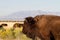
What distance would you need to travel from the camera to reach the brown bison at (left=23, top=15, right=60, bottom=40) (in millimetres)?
16328

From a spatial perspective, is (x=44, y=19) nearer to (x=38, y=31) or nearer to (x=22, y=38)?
(x=38, y=31)

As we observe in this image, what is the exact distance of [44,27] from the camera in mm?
16922

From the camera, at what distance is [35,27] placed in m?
18.0

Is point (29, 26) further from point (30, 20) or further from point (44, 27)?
point (44, 27)

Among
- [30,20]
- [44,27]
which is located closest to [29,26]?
[30,20]

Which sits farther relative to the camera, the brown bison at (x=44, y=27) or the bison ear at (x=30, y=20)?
the bison ear at (x=30, y=20)

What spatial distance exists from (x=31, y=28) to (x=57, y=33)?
2823 mm

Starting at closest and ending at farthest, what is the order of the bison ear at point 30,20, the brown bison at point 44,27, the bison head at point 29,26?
the brown bison at point 44,27 → the bison ear at point 30,20 → the bison head at point 29,26

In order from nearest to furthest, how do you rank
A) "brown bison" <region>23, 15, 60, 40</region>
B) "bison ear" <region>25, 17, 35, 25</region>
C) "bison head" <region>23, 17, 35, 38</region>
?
→ "brown bison" <region>23, 15, 60, 40</region> → "bison ear" <region>25, 17, 35, 25</region> → "bison head" <region>23, 17, 35, 38</region>

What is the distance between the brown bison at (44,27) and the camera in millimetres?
16328

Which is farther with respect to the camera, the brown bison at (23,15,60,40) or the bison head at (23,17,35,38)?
Answer: the bison head at (23,17,35,38)

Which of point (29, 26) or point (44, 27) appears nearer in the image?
point (44, 27)

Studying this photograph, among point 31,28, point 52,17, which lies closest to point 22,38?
point 31,28

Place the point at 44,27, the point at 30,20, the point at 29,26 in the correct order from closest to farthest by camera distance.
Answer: the point at 44,27
the point at 30,20
the point at 29,26
